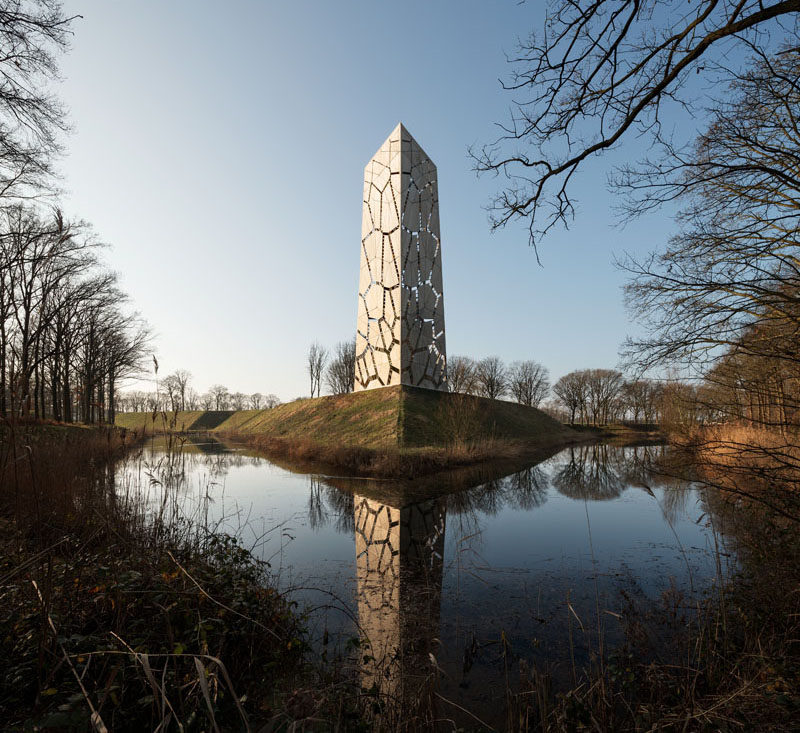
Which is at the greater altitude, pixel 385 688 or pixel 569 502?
pixel 385 688

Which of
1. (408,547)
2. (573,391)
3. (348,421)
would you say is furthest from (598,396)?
(408,547)

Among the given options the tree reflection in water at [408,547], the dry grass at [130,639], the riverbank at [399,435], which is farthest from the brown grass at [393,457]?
the dry grass at [130,639]

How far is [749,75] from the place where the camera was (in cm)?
525

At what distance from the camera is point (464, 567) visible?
6590 mm

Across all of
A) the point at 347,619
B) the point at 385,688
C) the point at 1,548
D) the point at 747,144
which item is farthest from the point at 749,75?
the point at 1,548

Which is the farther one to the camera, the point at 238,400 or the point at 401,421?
the point at 238,400

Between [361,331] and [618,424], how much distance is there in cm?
4644

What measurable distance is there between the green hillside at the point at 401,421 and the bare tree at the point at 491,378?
16567mm

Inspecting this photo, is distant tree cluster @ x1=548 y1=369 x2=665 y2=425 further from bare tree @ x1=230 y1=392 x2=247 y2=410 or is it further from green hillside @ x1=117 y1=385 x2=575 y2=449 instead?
bare tree @ x1=230 y1=392 x2=247 y2=410

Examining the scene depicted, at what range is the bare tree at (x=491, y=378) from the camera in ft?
184

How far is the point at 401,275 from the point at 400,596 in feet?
79.4

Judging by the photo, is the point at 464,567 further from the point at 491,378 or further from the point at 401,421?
the point at 491,378

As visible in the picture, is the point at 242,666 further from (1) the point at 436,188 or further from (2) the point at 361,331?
(1) the point at 436,188

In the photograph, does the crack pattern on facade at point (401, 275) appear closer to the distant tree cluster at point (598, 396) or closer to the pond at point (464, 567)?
the pond at point (464, 567)
